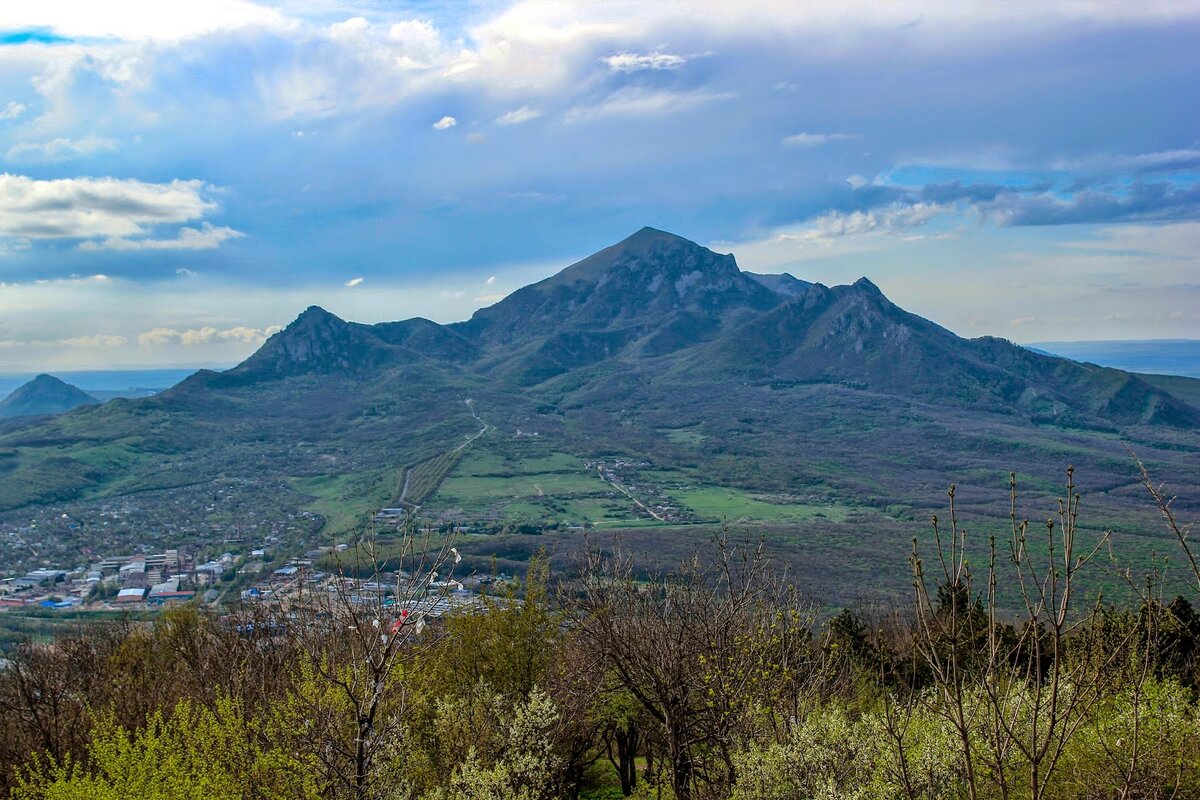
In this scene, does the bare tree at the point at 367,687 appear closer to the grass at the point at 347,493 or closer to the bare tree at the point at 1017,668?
the bare tree at the point at 1017,668

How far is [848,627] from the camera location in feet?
116

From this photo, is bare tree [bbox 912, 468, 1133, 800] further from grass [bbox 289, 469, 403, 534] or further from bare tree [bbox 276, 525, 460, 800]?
grass [bbox 289, 469, 403, 534]

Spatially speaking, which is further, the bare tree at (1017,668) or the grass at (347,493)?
the grass at (347,493)

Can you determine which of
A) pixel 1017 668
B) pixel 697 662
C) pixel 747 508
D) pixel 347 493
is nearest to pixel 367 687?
pixel 697 662

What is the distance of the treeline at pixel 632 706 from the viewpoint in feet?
35.4

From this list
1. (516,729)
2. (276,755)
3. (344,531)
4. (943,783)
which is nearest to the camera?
(943,783)

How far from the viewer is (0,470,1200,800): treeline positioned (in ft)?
35.4

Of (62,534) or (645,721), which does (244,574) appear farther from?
(645,721)

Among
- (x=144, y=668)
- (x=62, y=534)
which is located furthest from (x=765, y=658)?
(x=62, y=534)

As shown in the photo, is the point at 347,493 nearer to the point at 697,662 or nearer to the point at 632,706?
the point at 632,706

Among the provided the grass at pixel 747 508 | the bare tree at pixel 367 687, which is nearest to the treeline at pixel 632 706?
the bare tree at pixel 367 687

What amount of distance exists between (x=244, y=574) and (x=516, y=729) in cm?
8824

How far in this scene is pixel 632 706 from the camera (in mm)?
24797

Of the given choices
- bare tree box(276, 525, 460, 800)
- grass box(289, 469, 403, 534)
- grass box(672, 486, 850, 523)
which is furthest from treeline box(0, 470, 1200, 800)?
grass box(672, 486, 850, 523)
